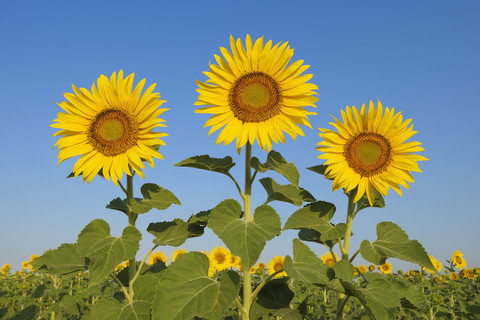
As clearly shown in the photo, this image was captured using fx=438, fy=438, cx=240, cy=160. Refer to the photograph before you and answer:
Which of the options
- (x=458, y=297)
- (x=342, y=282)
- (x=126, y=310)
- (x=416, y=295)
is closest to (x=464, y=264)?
(x=458, y=297)

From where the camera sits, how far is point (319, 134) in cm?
385

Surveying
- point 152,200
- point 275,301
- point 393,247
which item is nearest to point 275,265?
point 275,301

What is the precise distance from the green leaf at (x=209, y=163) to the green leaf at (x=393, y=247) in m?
1.32

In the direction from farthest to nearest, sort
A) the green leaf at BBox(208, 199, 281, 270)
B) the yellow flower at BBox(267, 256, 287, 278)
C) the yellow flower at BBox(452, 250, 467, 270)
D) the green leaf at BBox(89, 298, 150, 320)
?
1. the yellow flower at BBox(452, 250, 467, 270)
2. the yellow flower at BBox(267, 256, 287, 278)
3. the green leaf at BBox(89, 298, 150, 320)
4. the green leaf at BBox(208, 199, 281, 270)

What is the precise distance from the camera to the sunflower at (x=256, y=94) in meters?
3.58

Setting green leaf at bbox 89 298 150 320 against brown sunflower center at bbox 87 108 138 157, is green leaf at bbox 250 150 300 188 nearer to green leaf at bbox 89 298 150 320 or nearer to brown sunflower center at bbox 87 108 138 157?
brown sunflower center at bbox 87 108 138 157

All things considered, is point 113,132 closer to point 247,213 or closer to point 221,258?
point 247,213

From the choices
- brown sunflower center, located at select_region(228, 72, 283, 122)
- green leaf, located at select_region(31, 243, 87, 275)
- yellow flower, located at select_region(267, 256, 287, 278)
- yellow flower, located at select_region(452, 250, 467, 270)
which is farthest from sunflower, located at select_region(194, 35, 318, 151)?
yellow flower, located at select_region(452, 250, 467, 270)

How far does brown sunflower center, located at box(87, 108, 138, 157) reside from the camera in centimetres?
369

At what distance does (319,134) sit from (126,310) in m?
2.17

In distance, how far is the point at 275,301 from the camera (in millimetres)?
3742

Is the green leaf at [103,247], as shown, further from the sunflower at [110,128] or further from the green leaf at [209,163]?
the green leaf at [209,163]

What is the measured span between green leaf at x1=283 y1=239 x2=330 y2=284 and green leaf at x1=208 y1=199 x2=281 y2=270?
1.13 feet

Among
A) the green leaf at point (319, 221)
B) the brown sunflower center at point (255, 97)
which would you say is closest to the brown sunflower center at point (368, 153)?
the green leaf at point (319, 221)
